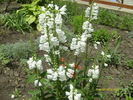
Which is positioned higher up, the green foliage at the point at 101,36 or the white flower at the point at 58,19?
the white flower at the point at 58,19

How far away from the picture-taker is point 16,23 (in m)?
7.21

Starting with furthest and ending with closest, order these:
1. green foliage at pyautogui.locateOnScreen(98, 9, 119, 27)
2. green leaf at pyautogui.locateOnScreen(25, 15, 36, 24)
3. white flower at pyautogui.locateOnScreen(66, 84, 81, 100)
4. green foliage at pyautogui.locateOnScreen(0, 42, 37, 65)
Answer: green foliage at pyautogui.locateOnScreen(98, 9, 119, 27), green leaf at pyautogui.locateOnScreen(25, 15, 36, 24), green foliage at pyautogui.locateOnScreen(0, 42, 37, 65), white flower at pyautogui.locateOnScreen(66, 84, 81, 100)

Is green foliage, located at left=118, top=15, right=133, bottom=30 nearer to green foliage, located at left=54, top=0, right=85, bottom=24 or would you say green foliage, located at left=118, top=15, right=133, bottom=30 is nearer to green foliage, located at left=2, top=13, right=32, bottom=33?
green foliage, located at left=54, top=0, right=85, bottom=24

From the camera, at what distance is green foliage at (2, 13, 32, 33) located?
719 cm

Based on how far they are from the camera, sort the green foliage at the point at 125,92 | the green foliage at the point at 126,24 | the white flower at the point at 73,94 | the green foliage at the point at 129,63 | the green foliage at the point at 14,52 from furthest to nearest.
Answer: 1. the green foliage at the point at 126,24
2. the green foliage at the point at 129,63
3. the green foliage at the point at 14,52
4. the green foliage at the point at 125,92
5. the white flower at the point at 73,94

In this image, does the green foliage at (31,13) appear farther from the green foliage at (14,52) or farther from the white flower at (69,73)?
the white flower at (69,73)

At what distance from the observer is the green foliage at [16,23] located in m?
7.19

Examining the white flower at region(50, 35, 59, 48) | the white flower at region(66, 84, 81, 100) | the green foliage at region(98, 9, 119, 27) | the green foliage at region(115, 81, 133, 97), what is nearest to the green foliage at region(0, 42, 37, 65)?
the green foliage at region(115, 81, 133, 97)

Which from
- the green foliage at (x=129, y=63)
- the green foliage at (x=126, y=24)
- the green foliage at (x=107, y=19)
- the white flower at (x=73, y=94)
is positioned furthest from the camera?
the green foliage at (x=107, y=19)

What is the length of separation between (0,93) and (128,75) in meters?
2.30

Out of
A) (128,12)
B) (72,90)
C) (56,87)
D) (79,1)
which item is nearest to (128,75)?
(56,87)

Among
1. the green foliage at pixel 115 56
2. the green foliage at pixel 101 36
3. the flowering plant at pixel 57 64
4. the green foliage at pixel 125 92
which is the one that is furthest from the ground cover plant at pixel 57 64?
the green foliage at pixel 101 36

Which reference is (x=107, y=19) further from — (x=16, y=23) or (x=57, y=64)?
(x=57, y=64)

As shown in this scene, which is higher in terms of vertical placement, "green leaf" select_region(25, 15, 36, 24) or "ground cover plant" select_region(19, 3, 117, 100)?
"ground cover plant" select_region(19, 3, 117, 100)
